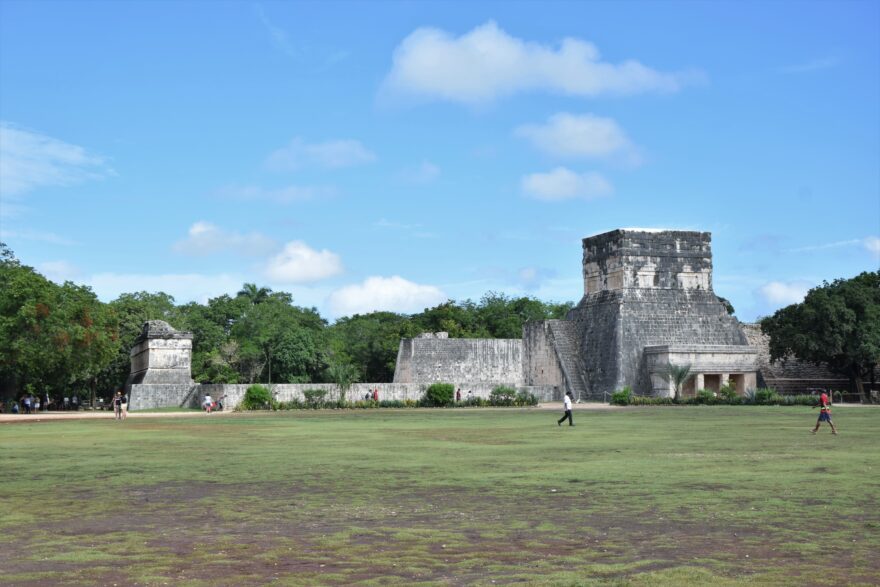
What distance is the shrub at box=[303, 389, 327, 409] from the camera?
138 feet

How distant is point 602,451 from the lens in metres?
16.7

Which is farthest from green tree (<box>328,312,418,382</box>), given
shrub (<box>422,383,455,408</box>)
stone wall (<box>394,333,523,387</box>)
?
shrub (<box>422,383,455,408</box>)

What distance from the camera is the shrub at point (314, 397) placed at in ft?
138

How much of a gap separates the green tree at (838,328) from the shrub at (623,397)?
8.82 meters

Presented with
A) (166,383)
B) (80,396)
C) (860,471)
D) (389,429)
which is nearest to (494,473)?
(860,471)

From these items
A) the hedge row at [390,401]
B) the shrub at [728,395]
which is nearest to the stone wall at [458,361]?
the hedge row at [390,401]

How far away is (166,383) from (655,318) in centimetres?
2397

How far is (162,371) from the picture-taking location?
141 ft

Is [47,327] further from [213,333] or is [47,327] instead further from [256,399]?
[213,333]

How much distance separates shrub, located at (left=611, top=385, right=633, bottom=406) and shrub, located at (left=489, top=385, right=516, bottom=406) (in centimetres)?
459

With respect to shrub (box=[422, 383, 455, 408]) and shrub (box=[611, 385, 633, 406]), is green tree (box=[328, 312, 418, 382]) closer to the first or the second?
shrub (box=[422, 383, 455, 408])

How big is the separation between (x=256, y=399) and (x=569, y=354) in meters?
17.7

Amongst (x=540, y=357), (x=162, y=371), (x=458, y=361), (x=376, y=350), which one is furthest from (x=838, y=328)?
(x=162, y=371)

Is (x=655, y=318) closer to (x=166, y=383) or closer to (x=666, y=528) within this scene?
(x=166, y=383)
